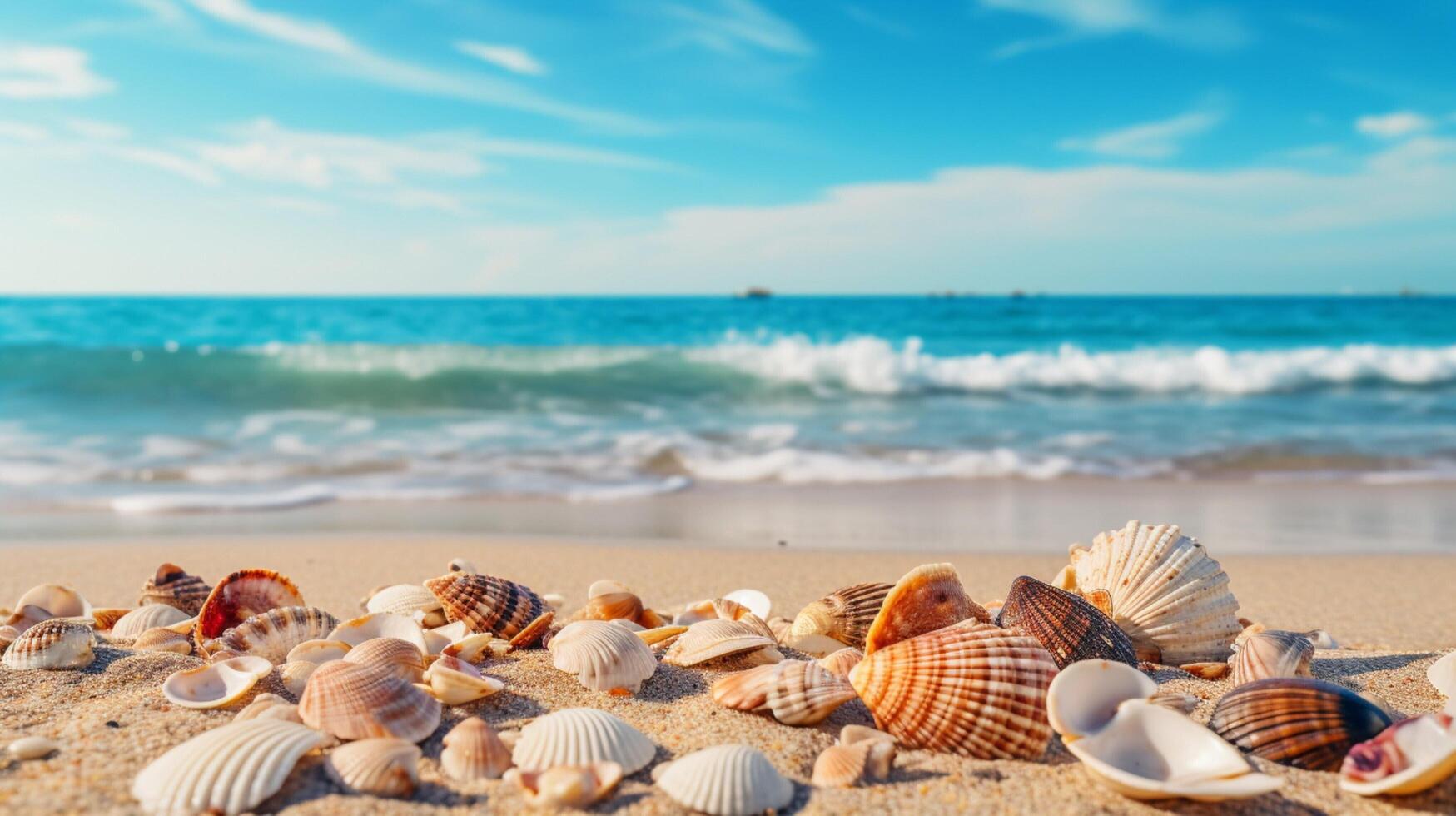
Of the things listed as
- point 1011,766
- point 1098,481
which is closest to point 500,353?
point 1098,481

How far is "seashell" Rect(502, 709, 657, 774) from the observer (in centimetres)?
177

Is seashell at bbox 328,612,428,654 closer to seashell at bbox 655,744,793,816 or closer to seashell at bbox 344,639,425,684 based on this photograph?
seashell at bbox 344,639,425,684

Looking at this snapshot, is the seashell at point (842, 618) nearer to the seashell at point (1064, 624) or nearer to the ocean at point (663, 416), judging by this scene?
the seashell at point (1064, 624)

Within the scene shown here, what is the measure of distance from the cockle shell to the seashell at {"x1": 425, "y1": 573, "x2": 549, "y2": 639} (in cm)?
39

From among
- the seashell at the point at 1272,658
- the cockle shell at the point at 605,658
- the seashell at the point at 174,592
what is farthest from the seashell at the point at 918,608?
the seashell at the point at 174,592

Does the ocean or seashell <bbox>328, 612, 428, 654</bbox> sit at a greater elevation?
the ocean

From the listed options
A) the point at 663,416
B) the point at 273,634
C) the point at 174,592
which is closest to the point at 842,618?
the point at 273,634

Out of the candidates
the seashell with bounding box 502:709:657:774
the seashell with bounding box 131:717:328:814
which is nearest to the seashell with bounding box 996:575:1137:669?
the seashell with bounding box 502:709:657:774

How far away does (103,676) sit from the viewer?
2.35 metres

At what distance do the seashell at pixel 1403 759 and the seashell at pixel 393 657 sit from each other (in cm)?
197

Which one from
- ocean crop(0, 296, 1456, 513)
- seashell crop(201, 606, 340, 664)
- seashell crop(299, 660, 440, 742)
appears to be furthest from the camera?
ocean crop(0, 296, 1456, 513)

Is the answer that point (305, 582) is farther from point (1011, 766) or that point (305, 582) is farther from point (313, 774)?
point (1011, 766)

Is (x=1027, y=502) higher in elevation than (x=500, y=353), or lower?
lower

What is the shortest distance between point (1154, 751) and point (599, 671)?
1.28 m
